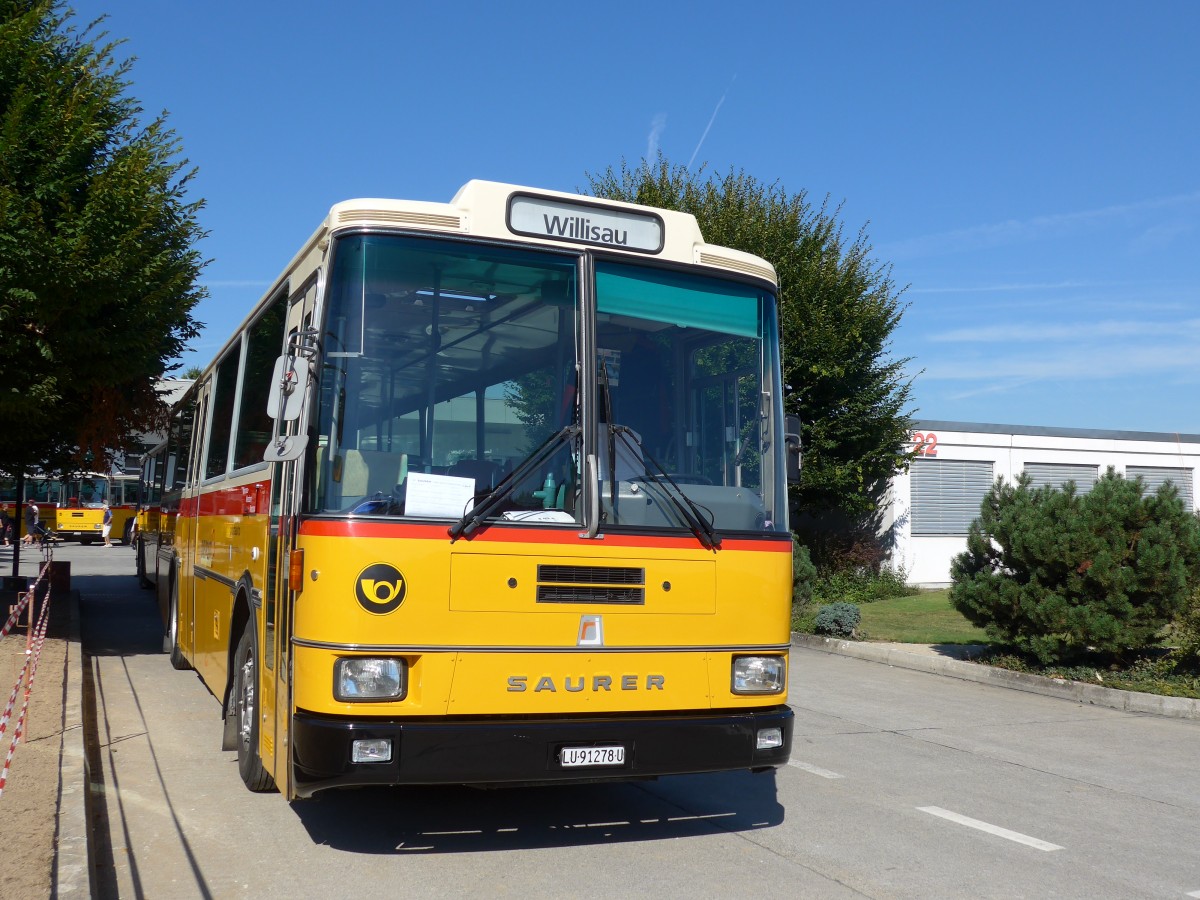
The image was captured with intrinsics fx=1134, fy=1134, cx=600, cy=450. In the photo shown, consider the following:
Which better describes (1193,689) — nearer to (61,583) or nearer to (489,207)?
(489,207)

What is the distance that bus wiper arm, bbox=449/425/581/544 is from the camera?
17.5ft

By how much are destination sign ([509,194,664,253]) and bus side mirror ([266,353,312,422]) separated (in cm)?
131

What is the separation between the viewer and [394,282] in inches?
221

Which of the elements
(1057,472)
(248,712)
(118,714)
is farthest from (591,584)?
(1057,472)

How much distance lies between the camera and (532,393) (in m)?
5.77

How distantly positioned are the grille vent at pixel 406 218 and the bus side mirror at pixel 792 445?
2.21 meters

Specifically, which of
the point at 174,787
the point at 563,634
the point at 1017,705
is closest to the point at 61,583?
the point at 174,787

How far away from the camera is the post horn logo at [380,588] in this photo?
203 inches

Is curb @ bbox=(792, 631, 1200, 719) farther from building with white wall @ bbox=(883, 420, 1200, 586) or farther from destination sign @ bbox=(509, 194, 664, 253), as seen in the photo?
building with white wall @ bbox=(883, 420, 1200, 586)

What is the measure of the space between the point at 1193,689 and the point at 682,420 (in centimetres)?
796

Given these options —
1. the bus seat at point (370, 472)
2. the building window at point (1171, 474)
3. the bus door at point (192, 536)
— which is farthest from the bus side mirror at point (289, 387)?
the building window at point (1171, 474)

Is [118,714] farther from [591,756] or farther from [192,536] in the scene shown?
[591,756]

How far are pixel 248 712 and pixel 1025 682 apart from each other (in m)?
8.81

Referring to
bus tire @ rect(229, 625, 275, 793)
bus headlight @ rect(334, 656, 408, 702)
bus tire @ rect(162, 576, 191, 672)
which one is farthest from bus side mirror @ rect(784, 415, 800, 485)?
bus tire @ rect(162, 576, 191, 672)
